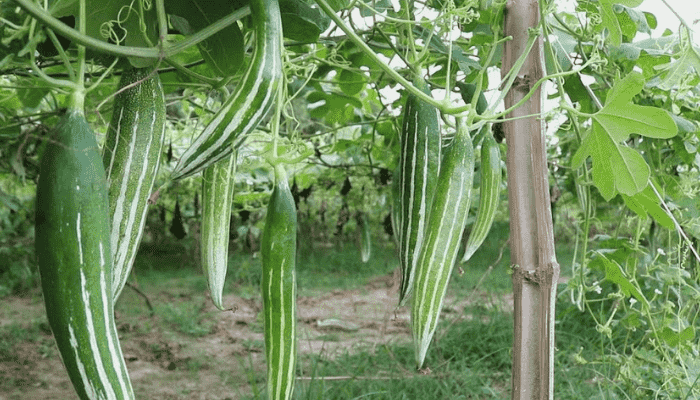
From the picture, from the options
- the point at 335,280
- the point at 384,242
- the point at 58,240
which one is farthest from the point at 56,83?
the point at 384,242

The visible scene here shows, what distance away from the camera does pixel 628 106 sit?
821 mm

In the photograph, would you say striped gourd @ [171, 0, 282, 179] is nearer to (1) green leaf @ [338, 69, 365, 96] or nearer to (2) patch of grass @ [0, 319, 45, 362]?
(1) green leaf @ [338, 69, 365, 96]

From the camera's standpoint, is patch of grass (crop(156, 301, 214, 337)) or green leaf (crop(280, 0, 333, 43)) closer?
green leaf (crop(280, 0, 333, 43))

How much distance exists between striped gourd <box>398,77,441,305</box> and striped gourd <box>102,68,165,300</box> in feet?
0.86

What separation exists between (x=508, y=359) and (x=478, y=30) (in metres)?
1.66

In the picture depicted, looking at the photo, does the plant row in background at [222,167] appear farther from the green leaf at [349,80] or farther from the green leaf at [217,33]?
the green leaf at [349,80]

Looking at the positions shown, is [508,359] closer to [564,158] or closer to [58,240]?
[564,158]

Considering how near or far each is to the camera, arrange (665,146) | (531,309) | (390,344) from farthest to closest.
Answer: (390,344), (665,146), (531,309)

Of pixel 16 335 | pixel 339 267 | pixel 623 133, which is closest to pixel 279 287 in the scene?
pixel 623 133

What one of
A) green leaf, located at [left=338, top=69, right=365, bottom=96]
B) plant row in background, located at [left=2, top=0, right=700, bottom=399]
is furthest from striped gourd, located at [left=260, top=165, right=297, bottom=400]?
green leaf, located at [left=338, top=69, right=365, bottom=96]

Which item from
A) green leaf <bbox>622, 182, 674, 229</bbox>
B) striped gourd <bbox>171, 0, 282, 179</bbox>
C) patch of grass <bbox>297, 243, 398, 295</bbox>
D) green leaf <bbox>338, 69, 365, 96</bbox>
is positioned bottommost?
patch of grass <bbox>297, 243, 398, 295</bbox>

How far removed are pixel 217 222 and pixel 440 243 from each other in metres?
0.24

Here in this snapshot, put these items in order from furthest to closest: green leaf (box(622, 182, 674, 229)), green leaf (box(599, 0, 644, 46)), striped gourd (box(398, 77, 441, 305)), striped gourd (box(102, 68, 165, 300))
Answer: green leaf (box(622, 182, 674, 229)) < green leaf (box(599, 0, 644, 46)) < striped gourd (box(398, 77, 441, 305)) < striped gourd (box(102, 68, 165, 300))

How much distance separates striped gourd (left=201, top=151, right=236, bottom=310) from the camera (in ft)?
2.28
